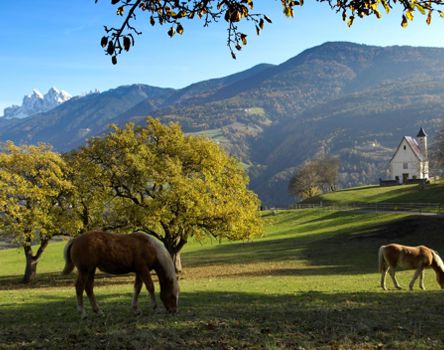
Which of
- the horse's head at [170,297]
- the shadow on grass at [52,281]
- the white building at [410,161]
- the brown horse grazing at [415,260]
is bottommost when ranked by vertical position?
the shadow on grass at [52,281]

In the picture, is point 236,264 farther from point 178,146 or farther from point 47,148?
point 47,148

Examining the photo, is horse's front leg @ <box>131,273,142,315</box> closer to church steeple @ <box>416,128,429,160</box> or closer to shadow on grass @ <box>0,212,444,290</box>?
shadow on grass @ <box>0,212,444,290</box>

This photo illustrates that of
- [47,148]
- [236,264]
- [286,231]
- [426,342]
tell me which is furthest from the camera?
[286,231]

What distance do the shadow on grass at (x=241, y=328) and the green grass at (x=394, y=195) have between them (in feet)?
237

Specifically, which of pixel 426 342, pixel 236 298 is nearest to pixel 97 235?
pixel 236 298

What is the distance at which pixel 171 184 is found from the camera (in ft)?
121

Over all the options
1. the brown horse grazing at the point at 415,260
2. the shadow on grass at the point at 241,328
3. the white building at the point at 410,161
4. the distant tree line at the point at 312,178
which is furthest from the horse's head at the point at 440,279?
the white building at the point at 410,161

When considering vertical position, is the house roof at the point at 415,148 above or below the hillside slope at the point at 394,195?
above

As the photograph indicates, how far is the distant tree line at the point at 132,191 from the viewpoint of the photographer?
37031 mm

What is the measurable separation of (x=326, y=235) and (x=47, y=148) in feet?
127

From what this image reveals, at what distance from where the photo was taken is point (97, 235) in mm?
14297

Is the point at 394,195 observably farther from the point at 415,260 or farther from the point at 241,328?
the point at 241,328

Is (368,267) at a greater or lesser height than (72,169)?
lesser

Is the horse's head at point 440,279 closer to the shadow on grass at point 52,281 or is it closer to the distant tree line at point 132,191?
the distant tree line at point 132,191
